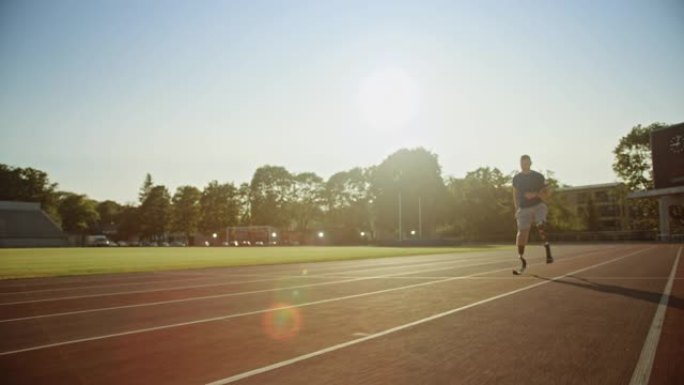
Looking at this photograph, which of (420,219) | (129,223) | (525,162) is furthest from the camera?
(129,223)

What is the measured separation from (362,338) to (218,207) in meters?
118

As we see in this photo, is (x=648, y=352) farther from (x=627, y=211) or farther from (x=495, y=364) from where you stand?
(x=627, y=211)

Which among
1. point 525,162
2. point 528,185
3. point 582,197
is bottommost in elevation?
point 528,185

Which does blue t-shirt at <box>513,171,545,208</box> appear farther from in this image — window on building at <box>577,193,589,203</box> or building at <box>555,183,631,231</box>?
window on building at <box>577,193,589,203</box>

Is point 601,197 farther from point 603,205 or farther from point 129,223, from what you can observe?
point 129,223

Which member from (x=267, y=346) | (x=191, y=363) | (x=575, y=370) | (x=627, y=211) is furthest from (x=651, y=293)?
(x=627, y=211)

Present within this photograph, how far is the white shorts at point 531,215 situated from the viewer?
10.6 m

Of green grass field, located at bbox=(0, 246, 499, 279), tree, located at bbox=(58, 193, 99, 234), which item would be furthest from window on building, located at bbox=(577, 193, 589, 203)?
tree, located at bbox=(58, 193, 99, 234)

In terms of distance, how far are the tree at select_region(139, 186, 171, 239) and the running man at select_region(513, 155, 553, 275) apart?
12787 cm

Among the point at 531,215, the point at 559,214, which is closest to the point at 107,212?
the point at 559,214

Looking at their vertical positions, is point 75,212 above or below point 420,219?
above

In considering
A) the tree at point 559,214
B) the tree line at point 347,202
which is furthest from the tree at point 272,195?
the tree at point 559,214

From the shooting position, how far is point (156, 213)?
129000 millimetres

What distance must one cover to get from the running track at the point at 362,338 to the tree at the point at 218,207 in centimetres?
11161
